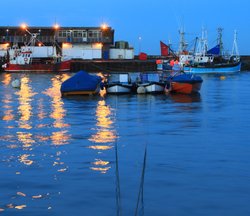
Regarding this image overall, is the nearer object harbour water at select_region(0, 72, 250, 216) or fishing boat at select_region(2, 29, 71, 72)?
harbour water at select_region(0, 72, 250, 216)

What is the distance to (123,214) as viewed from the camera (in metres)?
11.0

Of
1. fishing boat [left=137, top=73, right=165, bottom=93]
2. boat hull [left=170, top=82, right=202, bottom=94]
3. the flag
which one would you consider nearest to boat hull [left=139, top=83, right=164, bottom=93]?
fishing boat [left=137, top=73, right=165, bottom=93]

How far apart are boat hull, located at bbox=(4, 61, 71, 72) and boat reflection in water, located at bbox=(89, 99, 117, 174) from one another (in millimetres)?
65072

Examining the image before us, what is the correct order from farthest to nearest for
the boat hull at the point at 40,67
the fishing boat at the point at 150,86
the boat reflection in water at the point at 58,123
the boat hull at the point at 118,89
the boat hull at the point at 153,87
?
the boat hull at the point at 40,67 → the boat hull at the point at 153,87 → the fishing boat at the point at 150,86 → the boat hull at the point at 118,89 → the boat reflection in water at the point at 58,123

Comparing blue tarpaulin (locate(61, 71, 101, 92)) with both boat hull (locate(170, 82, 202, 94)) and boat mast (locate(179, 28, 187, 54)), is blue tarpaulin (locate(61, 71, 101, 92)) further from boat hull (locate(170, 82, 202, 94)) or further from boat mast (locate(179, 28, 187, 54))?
boat mast (locate(179, 28, 187, 54))

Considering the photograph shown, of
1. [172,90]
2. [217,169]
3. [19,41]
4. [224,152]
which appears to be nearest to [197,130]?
[224,152]

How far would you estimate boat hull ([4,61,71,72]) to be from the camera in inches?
3745

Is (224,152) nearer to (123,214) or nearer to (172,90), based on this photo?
(123,214)

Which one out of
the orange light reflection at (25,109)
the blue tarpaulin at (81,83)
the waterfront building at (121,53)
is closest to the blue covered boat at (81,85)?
the blue tarpaulin at (81,83)

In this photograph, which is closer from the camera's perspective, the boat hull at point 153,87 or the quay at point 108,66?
the boat hull at point 153,87

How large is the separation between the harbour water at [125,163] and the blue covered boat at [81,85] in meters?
12.2

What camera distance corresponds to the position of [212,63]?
340ft

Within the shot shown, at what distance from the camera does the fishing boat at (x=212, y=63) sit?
9925cm

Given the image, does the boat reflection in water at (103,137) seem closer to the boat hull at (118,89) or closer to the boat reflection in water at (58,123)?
the boat reflection in water at (58,123)
